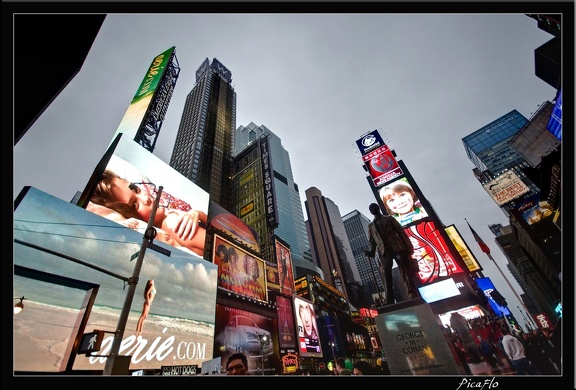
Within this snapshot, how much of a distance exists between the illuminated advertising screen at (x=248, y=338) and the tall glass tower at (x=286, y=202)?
46.9 meters

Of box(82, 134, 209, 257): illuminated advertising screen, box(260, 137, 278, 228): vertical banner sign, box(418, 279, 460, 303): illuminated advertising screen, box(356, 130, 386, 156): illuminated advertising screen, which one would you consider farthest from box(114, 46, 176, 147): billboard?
box(418, 279, 460, 303): illuminated advertising screen

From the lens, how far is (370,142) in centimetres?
2753

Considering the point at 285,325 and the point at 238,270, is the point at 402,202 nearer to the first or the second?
the point at 238,270

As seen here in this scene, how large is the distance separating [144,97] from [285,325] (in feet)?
116

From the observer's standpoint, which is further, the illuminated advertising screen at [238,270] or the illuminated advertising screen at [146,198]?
the illuminated advertising screen at [238,270]

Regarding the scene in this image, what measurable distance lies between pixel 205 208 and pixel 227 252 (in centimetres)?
593

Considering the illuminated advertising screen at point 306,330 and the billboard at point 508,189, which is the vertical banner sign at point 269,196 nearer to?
the illuminated advertising screen at point 306,330

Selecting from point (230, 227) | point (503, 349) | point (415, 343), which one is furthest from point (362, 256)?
point (415, 343)

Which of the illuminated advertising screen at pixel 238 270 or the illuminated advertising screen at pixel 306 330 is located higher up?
the illuminated advertising screen at pixel 238 270

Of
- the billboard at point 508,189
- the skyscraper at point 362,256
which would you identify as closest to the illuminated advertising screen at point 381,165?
the billboard at point 508,189

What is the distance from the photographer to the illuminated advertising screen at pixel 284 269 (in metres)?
37.8

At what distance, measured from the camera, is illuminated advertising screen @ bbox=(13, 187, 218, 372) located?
12055 mm
